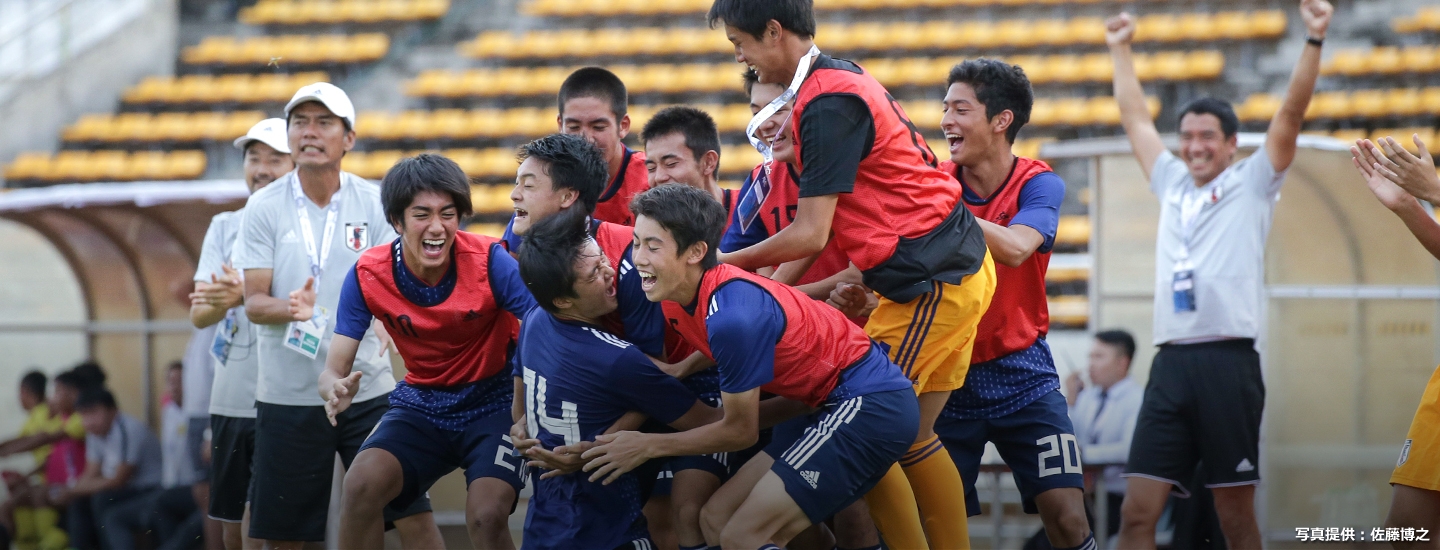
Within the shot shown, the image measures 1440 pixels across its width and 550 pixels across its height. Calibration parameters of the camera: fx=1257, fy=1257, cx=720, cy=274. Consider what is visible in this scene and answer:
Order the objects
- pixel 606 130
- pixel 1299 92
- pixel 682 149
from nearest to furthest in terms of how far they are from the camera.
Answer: pixel 682 149, pixel 606 130, pixel 1299 92

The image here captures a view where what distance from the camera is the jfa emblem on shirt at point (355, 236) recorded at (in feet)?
16.3

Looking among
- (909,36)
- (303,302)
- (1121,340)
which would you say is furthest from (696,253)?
(909,36)

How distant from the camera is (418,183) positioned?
13.7 ft

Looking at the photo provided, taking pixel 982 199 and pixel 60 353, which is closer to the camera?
pixel 982 199

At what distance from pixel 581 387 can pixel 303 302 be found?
1.44 metres

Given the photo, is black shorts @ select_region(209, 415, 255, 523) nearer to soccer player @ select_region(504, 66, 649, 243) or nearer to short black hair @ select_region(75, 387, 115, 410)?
soccer player @ select_region(504, 66, 649, 243)

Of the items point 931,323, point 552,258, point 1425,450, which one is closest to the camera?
point 552,258

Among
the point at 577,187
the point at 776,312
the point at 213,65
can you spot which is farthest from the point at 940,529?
the point at 213,65

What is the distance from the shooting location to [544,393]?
382 centimetres

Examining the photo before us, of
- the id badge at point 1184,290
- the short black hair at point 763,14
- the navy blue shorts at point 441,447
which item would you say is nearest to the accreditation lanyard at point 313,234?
the navy blue shorts at point 441,447

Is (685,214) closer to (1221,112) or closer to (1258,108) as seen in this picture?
(1221,112)

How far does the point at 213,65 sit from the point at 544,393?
12919 mm

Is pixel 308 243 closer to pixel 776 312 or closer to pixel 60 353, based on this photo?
pixel 776 312

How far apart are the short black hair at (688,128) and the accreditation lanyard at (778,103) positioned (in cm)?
40
